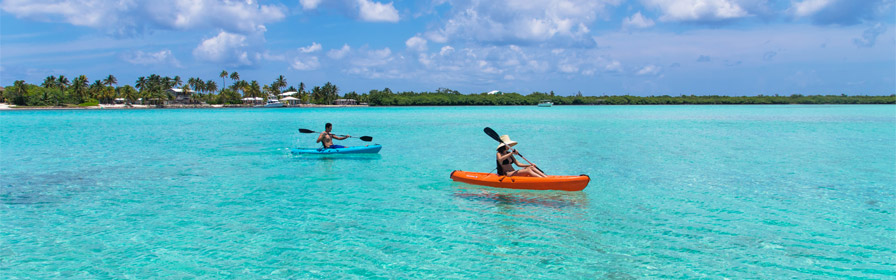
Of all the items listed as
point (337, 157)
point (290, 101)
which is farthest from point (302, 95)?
point (337, 157)

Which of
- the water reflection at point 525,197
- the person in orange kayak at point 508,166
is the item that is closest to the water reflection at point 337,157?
the water reflection at point 525,197

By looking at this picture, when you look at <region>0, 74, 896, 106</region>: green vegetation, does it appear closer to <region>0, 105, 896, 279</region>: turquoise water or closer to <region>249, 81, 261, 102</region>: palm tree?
<region>249, 81, 261, 102</region>: palm tree

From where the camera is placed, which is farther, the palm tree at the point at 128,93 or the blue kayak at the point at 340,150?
the palm tree at the point at 128,93

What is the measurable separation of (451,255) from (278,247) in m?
2.66

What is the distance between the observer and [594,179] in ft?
53.7

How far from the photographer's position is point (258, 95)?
15338cm

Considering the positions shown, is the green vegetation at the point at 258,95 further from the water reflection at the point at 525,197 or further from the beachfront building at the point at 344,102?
the water reflection at the point at 525,197

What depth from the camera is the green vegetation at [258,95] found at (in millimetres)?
120375

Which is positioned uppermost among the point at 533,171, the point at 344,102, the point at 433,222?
the point at 344,102

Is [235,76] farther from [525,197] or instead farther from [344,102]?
[525,197]

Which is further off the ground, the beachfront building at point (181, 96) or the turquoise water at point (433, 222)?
the beachfront building at point (181, 96)

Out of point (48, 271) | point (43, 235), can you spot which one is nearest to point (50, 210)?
point (43, 235)

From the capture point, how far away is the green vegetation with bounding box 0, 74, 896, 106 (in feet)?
395

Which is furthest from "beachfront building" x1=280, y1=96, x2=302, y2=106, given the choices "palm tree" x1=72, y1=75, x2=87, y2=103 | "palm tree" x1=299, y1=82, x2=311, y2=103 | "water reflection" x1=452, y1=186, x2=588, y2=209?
"water reflection" x1=452, y1=186, x2=588, y2=209
